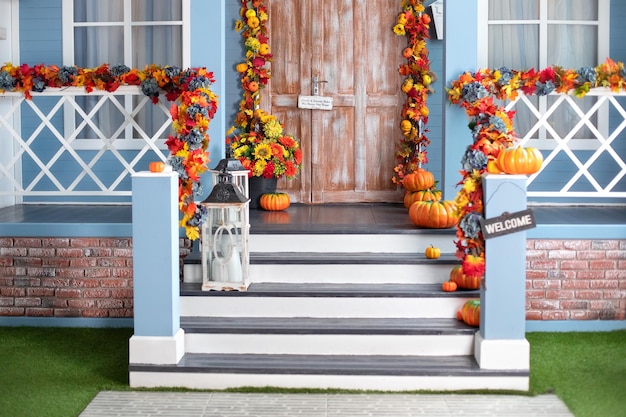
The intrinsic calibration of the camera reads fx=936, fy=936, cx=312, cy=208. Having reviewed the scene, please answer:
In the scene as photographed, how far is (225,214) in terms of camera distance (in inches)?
238

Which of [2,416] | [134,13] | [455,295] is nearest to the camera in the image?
[2,416]

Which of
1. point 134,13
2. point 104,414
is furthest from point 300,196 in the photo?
Answer: point 104,414

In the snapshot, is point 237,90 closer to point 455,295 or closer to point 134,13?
point 134,13

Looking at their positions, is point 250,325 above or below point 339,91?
below

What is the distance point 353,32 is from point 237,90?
1.21 meters

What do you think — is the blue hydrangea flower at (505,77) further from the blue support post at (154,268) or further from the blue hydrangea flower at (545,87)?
the blue support post at (154,268)

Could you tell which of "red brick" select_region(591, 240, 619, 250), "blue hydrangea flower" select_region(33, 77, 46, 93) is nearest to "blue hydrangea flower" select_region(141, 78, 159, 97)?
"blue hydrangea flower" select_region(33, 77, 46, 93)

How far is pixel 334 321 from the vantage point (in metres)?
5.86

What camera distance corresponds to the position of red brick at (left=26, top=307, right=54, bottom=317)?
22.8 feet

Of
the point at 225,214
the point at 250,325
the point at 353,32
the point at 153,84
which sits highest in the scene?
the point at 353,32

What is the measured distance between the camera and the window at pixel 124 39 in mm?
8477

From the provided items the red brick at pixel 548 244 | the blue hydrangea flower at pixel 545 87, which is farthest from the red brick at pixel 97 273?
the blue hydrangea flower at pixel 545 87

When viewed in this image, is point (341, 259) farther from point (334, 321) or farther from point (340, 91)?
point (340, 91)

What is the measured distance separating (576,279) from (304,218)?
7.03 ft
